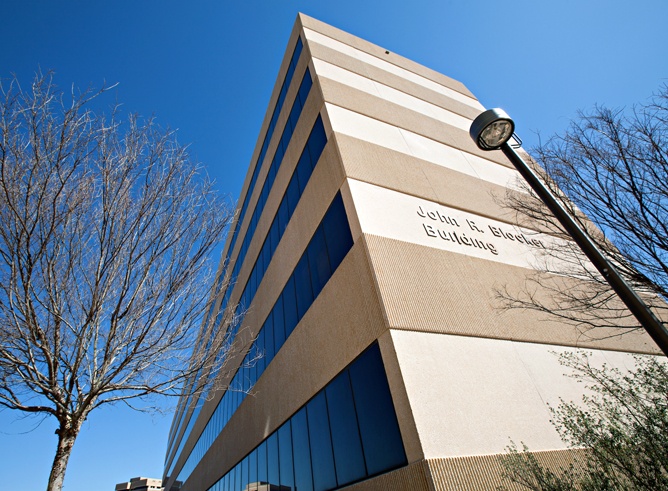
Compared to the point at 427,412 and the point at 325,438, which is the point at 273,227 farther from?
the point at 427,412

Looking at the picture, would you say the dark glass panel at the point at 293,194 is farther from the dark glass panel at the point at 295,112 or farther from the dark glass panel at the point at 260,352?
the dark glass panel at the point at 260,352

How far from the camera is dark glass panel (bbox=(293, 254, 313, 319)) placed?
959 centimetres

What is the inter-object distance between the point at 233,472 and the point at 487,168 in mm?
17038

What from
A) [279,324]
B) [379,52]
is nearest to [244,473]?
[279,324]

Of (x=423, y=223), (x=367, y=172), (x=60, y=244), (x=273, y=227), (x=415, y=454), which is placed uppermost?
(x=273, y=227)

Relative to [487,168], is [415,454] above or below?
below

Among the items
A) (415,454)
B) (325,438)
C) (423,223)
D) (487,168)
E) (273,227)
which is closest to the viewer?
(415,454)

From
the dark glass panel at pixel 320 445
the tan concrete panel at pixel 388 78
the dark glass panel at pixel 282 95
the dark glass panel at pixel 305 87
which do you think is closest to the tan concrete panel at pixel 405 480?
the dark glass panel at pixel 320 445

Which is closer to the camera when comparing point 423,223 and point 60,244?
point 60,244

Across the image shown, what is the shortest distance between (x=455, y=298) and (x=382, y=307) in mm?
2022

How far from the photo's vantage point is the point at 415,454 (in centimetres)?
493

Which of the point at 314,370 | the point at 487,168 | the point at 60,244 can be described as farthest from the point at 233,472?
Answer: the point at 487,168

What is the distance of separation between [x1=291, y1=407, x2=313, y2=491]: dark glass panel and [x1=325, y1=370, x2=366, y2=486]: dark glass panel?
4.64 ft

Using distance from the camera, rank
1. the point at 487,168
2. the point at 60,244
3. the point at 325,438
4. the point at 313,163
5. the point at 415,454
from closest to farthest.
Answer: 1. the point at 415,454
2. the point at 60,244
3. the point at 325,438
4. the point at 313,163
5. the point at 487,168
